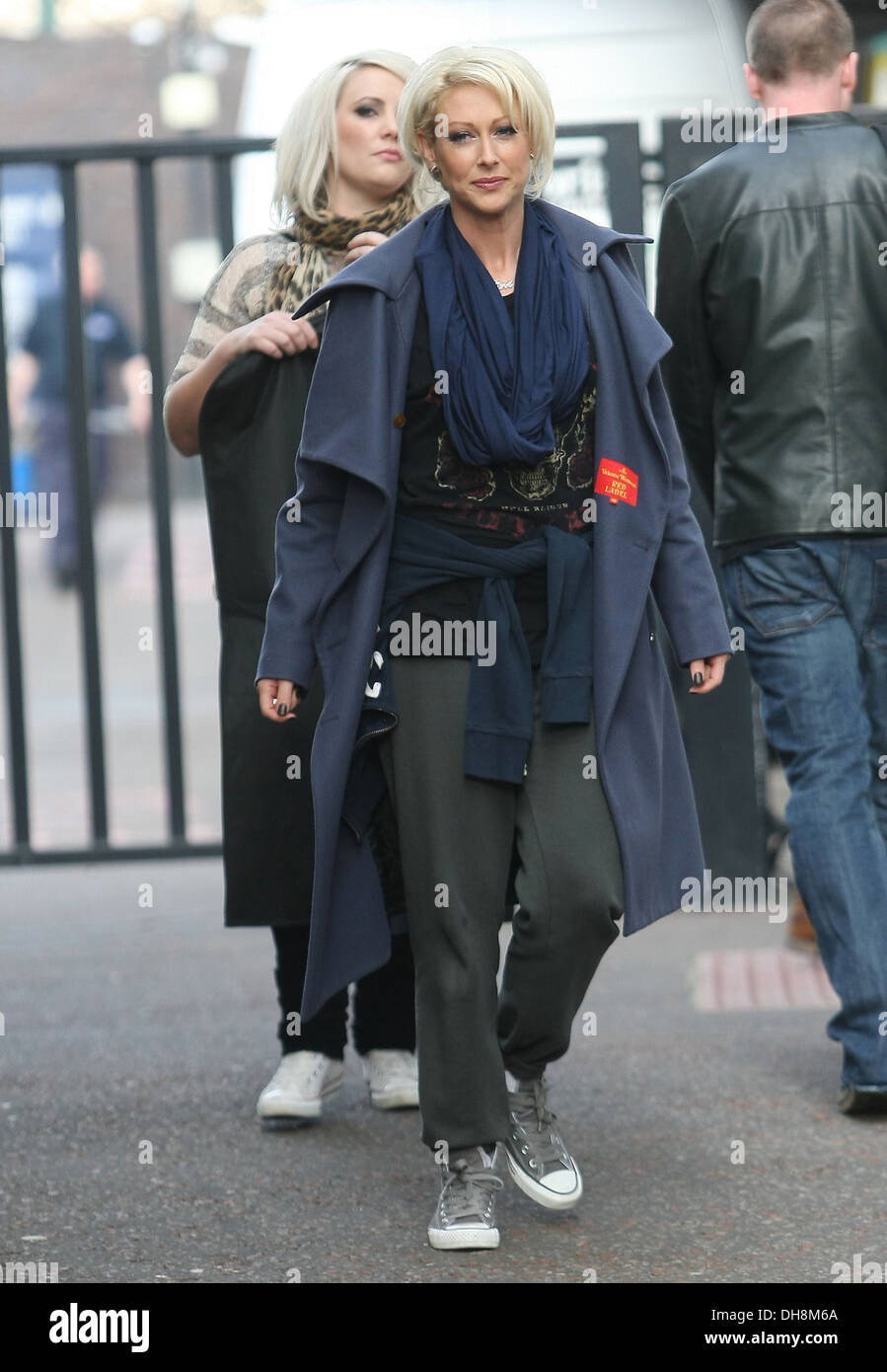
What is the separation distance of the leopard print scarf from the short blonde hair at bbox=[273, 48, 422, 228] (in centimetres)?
4

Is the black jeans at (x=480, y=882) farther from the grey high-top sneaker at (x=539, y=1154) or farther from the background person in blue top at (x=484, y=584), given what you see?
the grey high-top sneaker at (x=539, y=1154)

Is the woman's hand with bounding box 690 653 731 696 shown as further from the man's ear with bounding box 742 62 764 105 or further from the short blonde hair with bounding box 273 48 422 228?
the man's ear with bounding box 742 62 764 105

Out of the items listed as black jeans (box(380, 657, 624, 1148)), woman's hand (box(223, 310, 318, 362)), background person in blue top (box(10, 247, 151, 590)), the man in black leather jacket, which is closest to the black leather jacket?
the man in black leather jacket

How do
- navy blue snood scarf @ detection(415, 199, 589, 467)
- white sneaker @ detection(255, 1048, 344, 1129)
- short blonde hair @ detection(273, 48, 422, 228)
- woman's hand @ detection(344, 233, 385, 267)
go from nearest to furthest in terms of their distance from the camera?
navy blue snood scarf @ detection(415, 199, 589, 467) → woman's hand @ detection(344, 233, 385, 267) → short blonde hair @ detection(273, 48, 422, 228) → white sneaker @ detection(255, 1048, 344, 1129)

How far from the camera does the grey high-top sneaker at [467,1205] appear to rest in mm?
3498

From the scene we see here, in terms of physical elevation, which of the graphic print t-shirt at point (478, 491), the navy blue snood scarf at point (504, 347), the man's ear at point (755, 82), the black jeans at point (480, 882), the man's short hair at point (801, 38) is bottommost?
the black jeans at point (480, 882)

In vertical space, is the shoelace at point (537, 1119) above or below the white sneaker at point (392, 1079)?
above

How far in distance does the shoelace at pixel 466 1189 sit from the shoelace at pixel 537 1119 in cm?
15

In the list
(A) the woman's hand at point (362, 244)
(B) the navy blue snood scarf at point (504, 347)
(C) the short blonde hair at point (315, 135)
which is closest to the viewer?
(B) the navy blue snood scarf at point (504, 347)

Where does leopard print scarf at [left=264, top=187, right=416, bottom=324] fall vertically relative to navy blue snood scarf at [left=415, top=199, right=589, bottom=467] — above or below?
above

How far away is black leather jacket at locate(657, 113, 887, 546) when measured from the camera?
431 cm

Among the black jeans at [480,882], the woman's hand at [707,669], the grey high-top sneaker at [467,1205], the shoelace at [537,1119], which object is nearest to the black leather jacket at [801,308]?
the woman's hand at [707,669]

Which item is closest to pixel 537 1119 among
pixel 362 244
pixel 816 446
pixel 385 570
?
pixel 385 570

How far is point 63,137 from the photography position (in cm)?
3338
